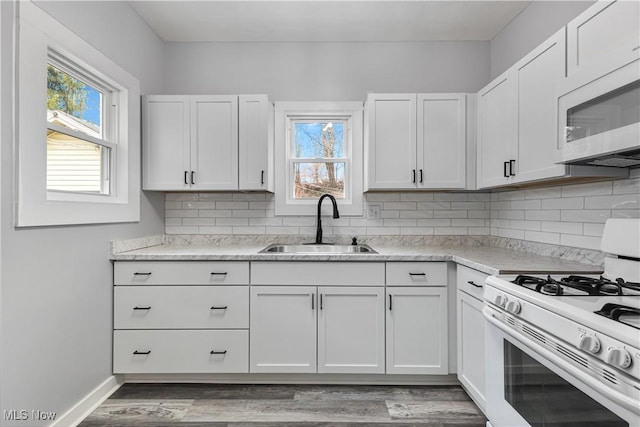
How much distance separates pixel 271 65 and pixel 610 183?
250 centimetres

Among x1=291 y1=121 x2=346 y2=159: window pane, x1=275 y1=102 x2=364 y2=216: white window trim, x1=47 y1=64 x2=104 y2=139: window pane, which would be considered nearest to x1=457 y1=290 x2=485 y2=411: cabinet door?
x1=275 y1=102 x2=364 y2=216: white window trim

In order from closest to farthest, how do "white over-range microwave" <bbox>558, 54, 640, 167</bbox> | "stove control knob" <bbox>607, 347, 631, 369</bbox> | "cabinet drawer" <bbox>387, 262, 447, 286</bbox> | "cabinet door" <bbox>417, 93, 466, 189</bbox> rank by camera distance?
"stove control knob" <bbox>607, 347, 631, 369</bbox> → "white over-range microwave" <bbox>558, 54, 640, 167</bbox> → "cabinet drawer" <bbox>387, 262, 447, 286</bbox> → "cabinet door" <bbox>417, 93, 466, 189</bbox>

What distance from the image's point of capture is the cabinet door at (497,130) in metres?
2.13

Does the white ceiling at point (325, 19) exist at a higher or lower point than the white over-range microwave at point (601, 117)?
higher

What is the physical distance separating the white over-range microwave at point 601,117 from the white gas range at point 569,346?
37cm

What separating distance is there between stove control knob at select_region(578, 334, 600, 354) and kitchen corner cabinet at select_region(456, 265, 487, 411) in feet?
2.90

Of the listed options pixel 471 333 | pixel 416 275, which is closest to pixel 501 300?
pixel 471 333

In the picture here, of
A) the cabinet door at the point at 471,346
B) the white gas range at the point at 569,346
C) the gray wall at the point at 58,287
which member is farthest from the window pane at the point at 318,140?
the white gas range at the point at 569,346

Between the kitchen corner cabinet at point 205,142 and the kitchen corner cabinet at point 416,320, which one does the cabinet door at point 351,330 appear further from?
the kitchen corner cabinet at point 205,142

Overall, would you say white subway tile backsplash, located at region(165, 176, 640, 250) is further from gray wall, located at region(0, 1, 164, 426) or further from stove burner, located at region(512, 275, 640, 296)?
stove burner, located at region(512, 275, 640, 296)

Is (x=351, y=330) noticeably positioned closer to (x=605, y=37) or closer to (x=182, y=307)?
(x=182, y=307)

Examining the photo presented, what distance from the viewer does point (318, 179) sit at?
10.0ft

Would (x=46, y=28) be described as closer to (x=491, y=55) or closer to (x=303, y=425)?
(x=303, y=425)

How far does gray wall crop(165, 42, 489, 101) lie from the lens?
9.77 feet
